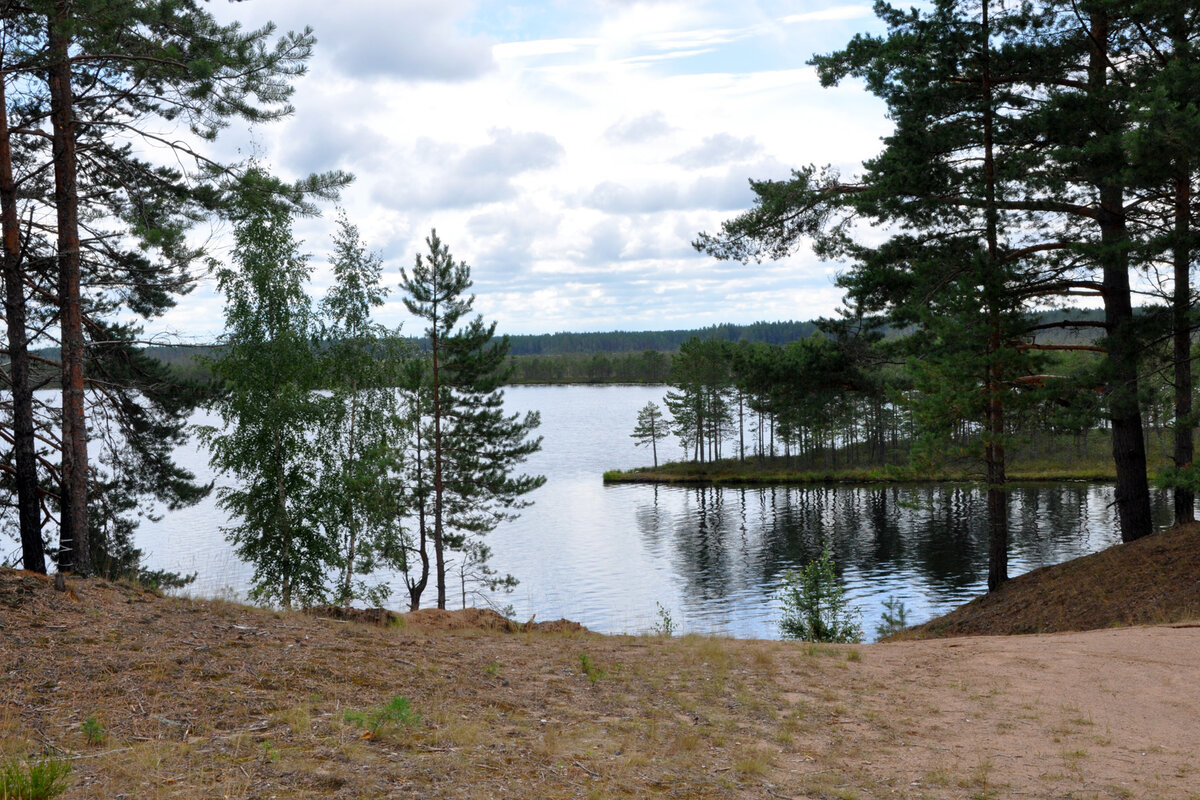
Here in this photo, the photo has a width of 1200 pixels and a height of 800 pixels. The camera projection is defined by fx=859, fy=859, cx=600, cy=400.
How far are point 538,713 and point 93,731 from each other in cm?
291

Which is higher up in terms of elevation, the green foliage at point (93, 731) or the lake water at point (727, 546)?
the green foliage at point (93, 731)

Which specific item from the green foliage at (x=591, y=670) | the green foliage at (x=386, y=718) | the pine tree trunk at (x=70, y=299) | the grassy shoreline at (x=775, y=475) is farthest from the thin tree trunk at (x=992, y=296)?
the grassy shoreline at (x=775, y=475)

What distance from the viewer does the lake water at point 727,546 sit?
28.9m

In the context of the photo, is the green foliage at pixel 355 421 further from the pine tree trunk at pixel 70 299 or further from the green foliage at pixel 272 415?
the pine tree trunk at pixel 70 299

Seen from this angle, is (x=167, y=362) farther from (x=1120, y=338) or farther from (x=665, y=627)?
(x=1120, y=338)

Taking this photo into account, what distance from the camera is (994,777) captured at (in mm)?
5656

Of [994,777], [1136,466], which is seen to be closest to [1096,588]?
[1136,466]

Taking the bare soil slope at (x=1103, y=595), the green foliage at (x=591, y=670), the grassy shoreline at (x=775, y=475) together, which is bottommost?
the grassy shoreline at (x=775, y=475)

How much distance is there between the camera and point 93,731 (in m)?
5.05

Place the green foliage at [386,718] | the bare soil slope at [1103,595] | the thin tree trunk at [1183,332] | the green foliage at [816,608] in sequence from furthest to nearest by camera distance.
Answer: the green foliage at [816,608], the thin tree trunk at [1183,332], the bare soil slope at [1103,595], the green foliage at [386,718]

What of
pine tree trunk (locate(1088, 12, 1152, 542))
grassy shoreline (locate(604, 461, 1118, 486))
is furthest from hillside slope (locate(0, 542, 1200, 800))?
grassy shoreline (locate(604, 461, 1118, 486))

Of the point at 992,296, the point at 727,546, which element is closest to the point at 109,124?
the point at 992,296

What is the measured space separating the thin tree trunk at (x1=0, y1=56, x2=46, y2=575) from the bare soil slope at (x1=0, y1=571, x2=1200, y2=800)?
2.89 m

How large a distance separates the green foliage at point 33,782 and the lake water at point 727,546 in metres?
14.6
